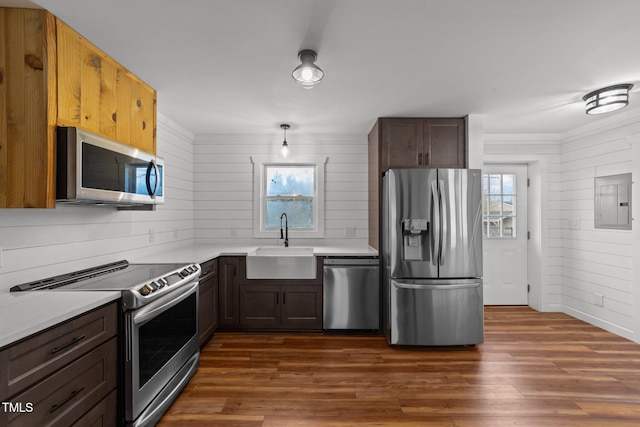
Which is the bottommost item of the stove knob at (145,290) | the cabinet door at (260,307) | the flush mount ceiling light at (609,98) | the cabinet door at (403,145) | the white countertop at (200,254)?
the cabinet door at (260,307)

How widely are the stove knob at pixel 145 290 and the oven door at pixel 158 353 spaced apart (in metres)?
0.08

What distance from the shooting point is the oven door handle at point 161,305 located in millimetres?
1842

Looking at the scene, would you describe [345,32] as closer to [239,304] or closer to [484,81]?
[484,81]

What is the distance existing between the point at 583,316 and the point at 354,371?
10.6 ft

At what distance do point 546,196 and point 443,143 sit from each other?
191 cm

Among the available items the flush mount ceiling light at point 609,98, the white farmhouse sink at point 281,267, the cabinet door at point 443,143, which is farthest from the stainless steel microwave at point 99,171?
the flush mount ceiling light at point 609,98

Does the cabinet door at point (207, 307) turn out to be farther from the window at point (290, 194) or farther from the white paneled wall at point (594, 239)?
the white paneled wall at point (594, 239)

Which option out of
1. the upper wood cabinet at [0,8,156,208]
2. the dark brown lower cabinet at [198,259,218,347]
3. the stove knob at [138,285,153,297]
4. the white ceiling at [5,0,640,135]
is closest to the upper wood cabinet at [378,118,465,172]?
the white ceiling at [5,0,640,135]

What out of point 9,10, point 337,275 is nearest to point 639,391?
point 337,275

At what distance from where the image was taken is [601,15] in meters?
1.74

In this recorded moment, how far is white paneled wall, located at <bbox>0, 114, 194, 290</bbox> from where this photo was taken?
72.6 inches

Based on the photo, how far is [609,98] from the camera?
278 centimetres

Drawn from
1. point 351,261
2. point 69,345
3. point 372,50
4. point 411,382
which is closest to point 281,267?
point 351,261

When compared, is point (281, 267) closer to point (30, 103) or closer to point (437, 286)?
point (437, 286)
